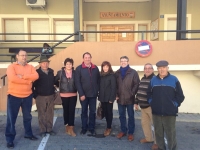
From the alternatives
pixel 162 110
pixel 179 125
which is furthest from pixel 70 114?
pixel 179 125

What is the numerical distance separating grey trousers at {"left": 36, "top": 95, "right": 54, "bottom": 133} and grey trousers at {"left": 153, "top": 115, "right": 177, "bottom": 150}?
7.66 ft

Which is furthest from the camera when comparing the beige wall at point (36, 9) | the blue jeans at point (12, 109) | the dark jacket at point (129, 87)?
the beige wall at point (36, 9)

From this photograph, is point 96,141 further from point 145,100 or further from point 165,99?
point 165,99

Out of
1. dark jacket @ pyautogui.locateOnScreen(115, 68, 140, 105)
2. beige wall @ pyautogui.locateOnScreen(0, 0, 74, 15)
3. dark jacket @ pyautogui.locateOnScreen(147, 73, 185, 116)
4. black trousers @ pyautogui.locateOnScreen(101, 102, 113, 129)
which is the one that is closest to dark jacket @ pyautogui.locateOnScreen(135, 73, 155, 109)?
dark jacket @ pyautogui.locateOnScreen(115, 68, 140, 105)

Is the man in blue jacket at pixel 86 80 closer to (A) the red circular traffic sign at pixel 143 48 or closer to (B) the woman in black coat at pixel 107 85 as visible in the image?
(B) the woman in black coat at pixel 107 85

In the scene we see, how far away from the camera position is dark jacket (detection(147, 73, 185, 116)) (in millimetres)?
3637

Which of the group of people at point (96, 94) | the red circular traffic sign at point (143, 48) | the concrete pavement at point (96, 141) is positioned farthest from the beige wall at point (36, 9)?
the group of people at point (96, 94)

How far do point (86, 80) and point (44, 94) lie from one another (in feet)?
3.20

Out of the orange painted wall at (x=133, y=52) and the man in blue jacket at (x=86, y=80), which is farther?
the orange painted wall at (x=133, y=52)

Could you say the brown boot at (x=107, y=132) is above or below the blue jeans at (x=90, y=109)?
below

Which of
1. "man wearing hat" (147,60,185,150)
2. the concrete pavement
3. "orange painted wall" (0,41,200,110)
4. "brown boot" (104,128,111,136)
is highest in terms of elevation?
"orange painted wall" (0,41,200,110)

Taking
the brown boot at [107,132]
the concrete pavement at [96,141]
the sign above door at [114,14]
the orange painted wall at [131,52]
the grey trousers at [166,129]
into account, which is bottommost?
the concrete pavement at [96,141]

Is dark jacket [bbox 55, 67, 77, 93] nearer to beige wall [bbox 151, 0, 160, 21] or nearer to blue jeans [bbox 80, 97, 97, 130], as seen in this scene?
blue jeans [bbox 80, 97, 97, 130]

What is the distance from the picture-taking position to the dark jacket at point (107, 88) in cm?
464
